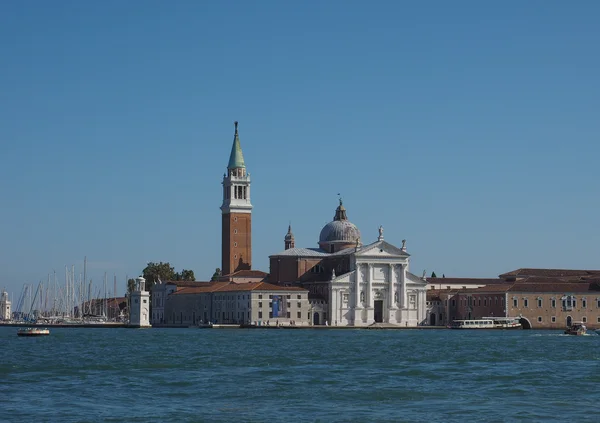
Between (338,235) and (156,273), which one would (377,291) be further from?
(156,273)

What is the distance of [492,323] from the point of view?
297 feet

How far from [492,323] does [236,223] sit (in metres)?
26.0

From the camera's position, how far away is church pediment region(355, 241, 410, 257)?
93750 mm

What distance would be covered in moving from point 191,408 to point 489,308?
69340 millimetres

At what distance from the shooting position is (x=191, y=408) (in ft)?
90.0

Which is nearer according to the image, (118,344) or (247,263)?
(118,344)

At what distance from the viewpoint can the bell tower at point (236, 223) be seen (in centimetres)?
10575

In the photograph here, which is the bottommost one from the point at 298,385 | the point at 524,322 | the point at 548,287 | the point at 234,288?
the point at 298,385

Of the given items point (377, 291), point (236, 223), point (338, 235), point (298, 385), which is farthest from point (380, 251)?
point (298, 385)

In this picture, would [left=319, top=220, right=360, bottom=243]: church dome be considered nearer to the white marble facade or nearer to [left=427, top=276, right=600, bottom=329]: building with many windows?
the white marble facade

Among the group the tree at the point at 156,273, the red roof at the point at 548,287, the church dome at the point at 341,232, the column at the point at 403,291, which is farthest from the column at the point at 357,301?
the tree at the point at 156,273

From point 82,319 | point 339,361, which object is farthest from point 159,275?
point 339,361

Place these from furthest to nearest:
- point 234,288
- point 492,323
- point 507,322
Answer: point 234,288
point 507,322
point 492,323

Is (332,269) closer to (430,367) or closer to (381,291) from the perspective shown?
(381,291)
